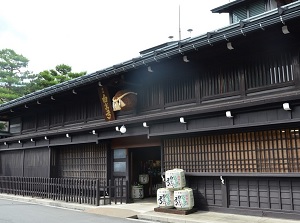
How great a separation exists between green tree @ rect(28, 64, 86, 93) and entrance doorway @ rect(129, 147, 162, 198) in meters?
27.9

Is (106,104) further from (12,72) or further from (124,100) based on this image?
(12,72)

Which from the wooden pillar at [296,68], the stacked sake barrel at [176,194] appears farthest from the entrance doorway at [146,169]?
the wooden pillar at [296,68]

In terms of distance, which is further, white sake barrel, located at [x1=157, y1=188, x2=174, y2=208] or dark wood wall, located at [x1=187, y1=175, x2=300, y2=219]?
white sake barrel, located at [x1=157, y1=188, x2=174, y2=208]

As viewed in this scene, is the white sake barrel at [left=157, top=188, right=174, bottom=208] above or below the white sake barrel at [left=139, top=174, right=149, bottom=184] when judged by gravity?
below

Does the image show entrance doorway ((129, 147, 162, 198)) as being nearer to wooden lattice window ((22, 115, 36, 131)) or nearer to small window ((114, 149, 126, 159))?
small window ((114, 149, 126, 159))

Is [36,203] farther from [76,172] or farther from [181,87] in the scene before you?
[181,87]

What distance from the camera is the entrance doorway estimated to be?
15344mm

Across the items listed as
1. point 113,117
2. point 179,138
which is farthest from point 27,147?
point 179,138

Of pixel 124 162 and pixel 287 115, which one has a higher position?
pixel 287 115

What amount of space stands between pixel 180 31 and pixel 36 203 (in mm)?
17834

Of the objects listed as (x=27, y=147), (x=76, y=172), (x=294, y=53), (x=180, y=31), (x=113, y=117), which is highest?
(x=180, y=31)

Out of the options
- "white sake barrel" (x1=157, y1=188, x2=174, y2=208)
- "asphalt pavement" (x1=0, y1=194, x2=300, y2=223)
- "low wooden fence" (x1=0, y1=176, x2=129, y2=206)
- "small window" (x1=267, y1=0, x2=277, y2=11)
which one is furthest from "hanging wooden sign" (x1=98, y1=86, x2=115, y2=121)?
"small window" (x1=267, y1=0, x2=277, y2=11)

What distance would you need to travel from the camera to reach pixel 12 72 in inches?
1624

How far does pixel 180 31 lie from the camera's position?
1029 inches
